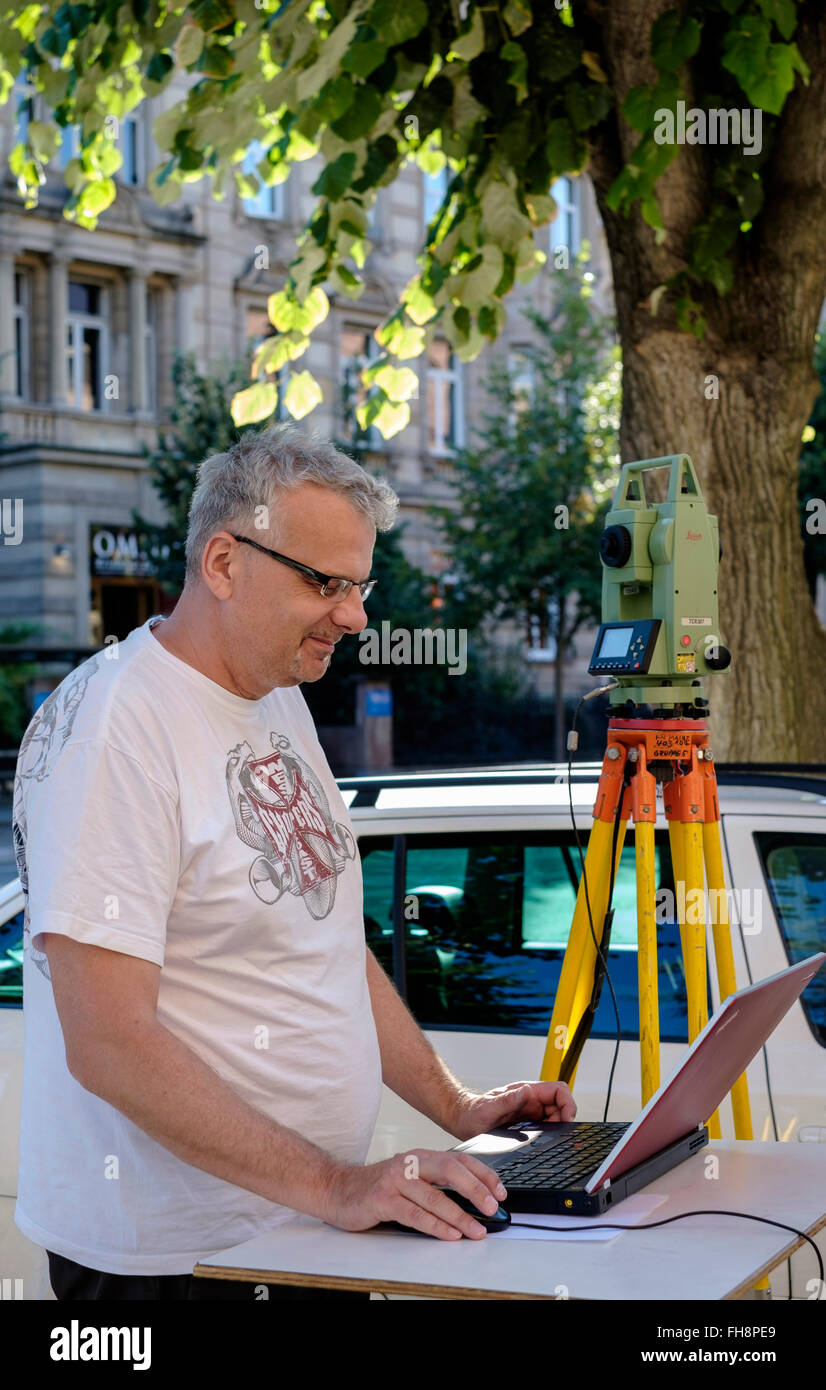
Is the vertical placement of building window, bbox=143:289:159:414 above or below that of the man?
above

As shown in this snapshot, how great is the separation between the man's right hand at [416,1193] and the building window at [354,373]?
66.0 ft

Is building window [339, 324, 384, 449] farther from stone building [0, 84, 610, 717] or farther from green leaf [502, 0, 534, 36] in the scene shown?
green leaf [502, 0, 534, 36]

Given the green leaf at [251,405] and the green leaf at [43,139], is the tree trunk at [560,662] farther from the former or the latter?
the green leaf at [251,405]

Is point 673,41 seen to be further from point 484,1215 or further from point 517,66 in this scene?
point 484,1215

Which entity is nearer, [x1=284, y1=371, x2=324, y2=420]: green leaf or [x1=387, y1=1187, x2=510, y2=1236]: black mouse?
[x1=387, y1=1187, x2=510, y2=1236]: black mouse

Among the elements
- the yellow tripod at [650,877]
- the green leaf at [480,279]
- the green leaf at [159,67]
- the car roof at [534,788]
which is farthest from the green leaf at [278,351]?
the yellow tripod at [650,877]

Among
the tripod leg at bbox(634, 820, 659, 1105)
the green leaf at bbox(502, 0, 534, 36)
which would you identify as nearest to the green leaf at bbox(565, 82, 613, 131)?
the green leaf at bbox(502, 0, 534, 36)

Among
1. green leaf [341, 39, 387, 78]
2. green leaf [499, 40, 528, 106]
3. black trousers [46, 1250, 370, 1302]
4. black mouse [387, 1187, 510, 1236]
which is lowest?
black trousers [46, 1250, 370, 1302]

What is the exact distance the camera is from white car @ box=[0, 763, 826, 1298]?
3.55m

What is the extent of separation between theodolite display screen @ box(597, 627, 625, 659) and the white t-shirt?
4.52 feet

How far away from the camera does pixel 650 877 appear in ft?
11.0

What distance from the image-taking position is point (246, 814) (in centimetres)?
224
